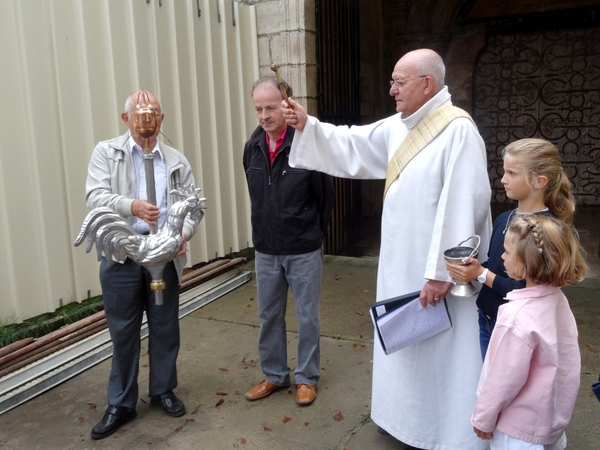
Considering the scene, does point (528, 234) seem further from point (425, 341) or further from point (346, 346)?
point (346, 346)

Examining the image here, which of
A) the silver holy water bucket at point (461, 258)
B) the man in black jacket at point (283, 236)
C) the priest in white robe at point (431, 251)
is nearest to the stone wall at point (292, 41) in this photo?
the man in black jacket at point (283, 236)

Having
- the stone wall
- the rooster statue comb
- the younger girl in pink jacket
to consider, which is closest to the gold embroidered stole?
the younger girl in pink jacket

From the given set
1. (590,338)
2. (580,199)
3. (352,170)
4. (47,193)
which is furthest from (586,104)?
(47,193)

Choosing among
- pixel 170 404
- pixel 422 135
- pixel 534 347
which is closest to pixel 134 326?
pixel 170 404

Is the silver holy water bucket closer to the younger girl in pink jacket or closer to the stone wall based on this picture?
the younger girl in pink jacket

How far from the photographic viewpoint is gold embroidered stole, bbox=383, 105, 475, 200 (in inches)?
108

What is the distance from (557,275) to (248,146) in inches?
77.9

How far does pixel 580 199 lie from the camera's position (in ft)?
32.4

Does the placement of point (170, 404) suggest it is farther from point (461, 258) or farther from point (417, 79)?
point (417, 79)

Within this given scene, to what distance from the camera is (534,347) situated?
2.04 meters

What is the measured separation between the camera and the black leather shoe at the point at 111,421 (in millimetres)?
3221

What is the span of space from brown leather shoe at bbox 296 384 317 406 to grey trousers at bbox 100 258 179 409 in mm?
726

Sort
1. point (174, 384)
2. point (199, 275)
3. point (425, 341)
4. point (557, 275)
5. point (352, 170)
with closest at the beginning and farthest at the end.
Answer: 1. point (557, 275)
2. point (425, 341)
3. point (352, 170)
4. point (174, 384)
5. point (199, 275)

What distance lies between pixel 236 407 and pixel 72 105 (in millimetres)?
2542
